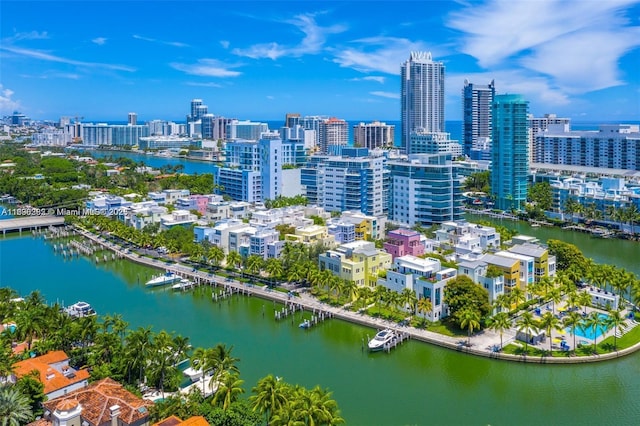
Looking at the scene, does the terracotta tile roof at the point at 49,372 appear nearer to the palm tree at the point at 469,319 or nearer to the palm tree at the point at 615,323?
the palm tree at the point at 469,319

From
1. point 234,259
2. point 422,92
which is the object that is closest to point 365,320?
point 234,259

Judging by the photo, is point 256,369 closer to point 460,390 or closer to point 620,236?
point 460,390

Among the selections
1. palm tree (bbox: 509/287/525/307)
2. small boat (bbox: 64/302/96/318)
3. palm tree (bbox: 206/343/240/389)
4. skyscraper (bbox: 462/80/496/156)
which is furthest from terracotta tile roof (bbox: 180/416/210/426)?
skyscraper (bbox: 462/80/496/156)

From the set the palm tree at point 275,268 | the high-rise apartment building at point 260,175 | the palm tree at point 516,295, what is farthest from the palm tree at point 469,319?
the high-rise apartment building at point 260,175

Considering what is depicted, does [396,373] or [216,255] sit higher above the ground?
[216,255]

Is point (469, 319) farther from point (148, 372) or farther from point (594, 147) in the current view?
point (594, 147)
